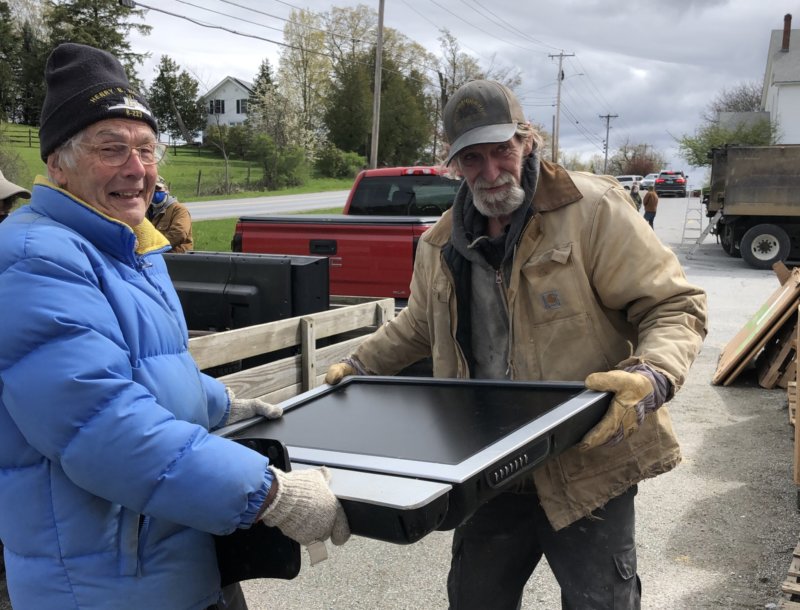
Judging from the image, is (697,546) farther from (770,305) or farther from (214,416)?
(770,305)

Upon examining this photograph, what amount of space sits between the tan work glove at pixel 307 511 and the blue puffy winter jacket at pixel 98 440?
0.04 metres

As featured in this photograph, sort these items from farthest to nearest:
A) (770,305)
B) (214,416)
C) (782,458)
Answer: (770,305), (782,458), (214,416)

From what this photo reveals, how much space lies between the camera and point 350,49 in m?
66.1

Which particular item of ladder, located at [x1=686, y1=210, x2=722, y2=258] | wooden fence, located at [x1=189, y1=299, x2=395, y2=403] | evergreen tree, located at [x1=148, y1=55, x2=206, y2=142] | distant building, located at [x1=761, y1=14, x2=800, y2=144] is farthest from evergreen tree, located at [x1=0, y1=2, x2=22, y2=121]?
distant building, located at [x1=761, y1=14, x2=800, y2=144]

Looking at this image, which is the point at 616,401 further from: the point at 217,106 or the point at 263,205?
the point at 217,106

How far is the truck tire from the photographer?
17406 mm

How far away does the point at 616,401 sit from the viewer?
2.01m

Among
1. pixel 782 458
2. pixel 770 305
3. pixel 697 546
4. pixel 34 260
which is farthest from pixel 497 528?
pixel 770 305

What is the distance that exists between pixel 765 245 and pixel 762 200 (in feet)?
4.16

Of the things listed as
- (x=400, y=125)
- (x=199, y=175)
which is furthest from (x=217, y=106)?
(x=199, y=175)

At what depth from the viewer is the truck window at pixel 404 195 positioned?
343 inches

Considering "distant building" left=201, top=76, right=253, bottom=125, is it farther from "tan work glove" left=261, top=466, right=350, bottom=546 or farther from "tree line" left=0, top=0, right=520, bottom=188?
"tan work glove" left=261, top=466, right=350, bottom=546

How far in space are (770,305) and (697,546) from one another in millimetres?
5312

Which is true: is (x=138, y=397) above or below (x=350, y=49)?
below
